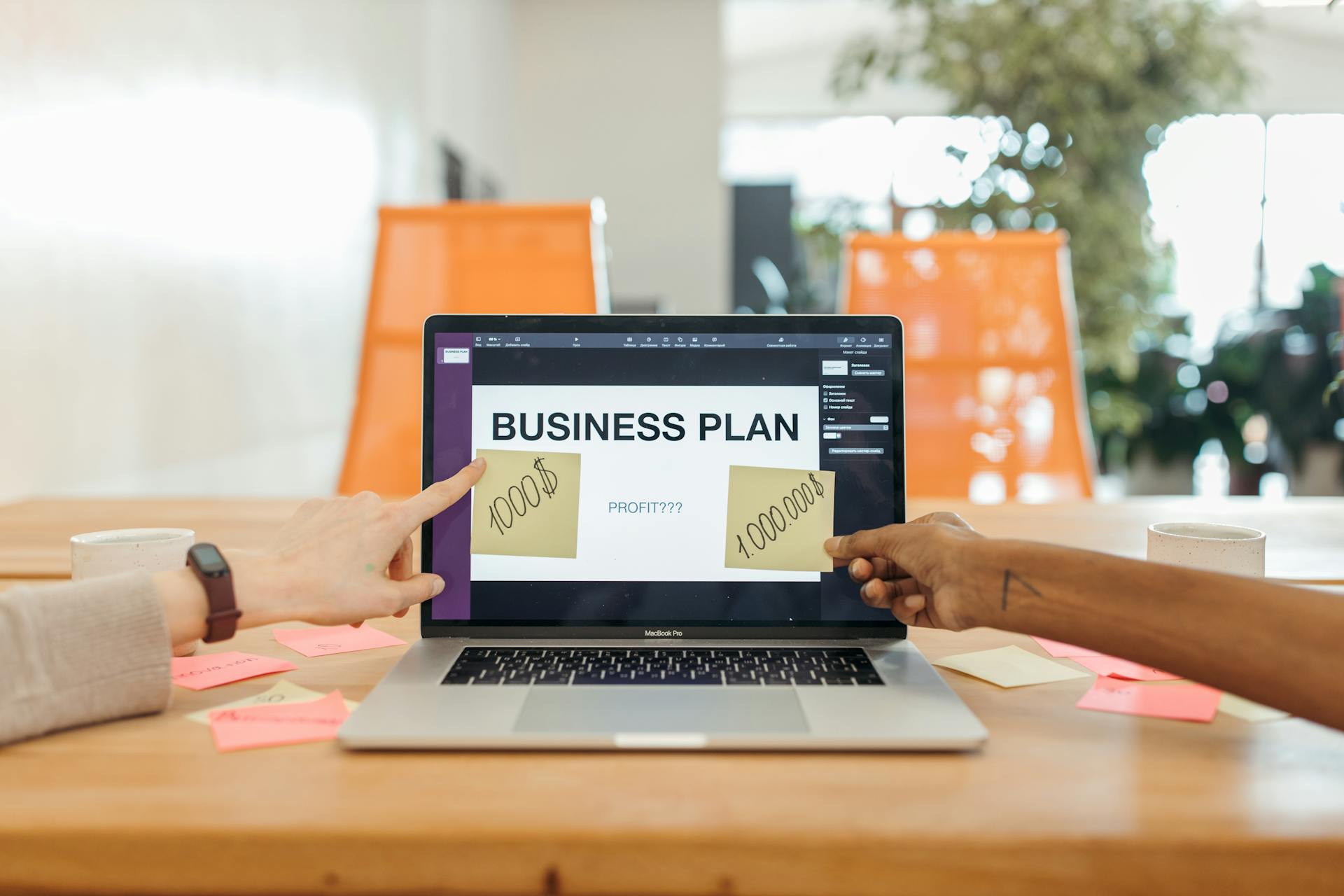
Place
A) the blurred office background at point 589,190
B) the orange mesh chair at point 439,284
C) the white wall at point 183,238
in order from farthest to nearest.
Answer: the orange mesh chair at point 439,284 → the blurred office background at point 589,190 → the white wall at point 183,238

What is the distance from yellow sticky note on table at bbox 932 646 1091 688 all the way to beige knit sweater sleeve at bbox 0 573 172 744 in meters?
0.54

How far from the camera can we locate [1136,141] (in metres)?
3.79

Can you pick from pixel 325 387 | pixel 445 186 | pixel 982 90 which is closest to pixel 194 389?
pixel 325 387

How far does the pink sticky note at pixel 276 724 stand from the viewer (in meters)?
0.58

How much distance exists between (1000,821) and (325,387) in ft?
7.63

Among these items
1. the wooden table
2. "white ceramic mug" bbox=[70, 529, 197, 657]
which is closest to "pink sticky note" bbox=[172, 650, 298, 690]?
"white ceramic mug" bbox=[70, 529, 197, 657]

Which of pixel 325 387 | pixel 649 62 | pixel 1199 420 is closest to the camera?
pixel 325 387

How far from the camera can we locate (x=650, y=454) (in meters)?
0.79

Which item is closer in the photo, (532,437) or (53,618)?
(53,618)

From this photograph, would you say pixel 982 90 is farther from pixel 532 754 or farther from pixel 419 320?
pixel 532 754

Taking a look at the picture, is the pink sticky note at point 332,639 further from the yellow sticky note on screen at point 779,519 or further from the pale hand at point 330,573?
the yellow sticky note on screen at point 779,519

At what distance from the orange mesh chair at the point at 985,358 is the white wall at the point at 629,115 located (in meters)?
3.57

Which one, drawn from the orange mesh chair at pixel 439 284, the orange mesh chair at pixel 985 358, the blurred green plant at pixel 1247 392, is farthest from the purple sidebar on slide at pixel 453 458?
the blurred green plant at pixel 1247 392

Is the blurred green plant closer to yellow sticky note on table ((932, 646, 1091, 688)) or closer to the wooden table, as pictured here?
yellow sticky note on table ((932, 646, 1091, 688))
